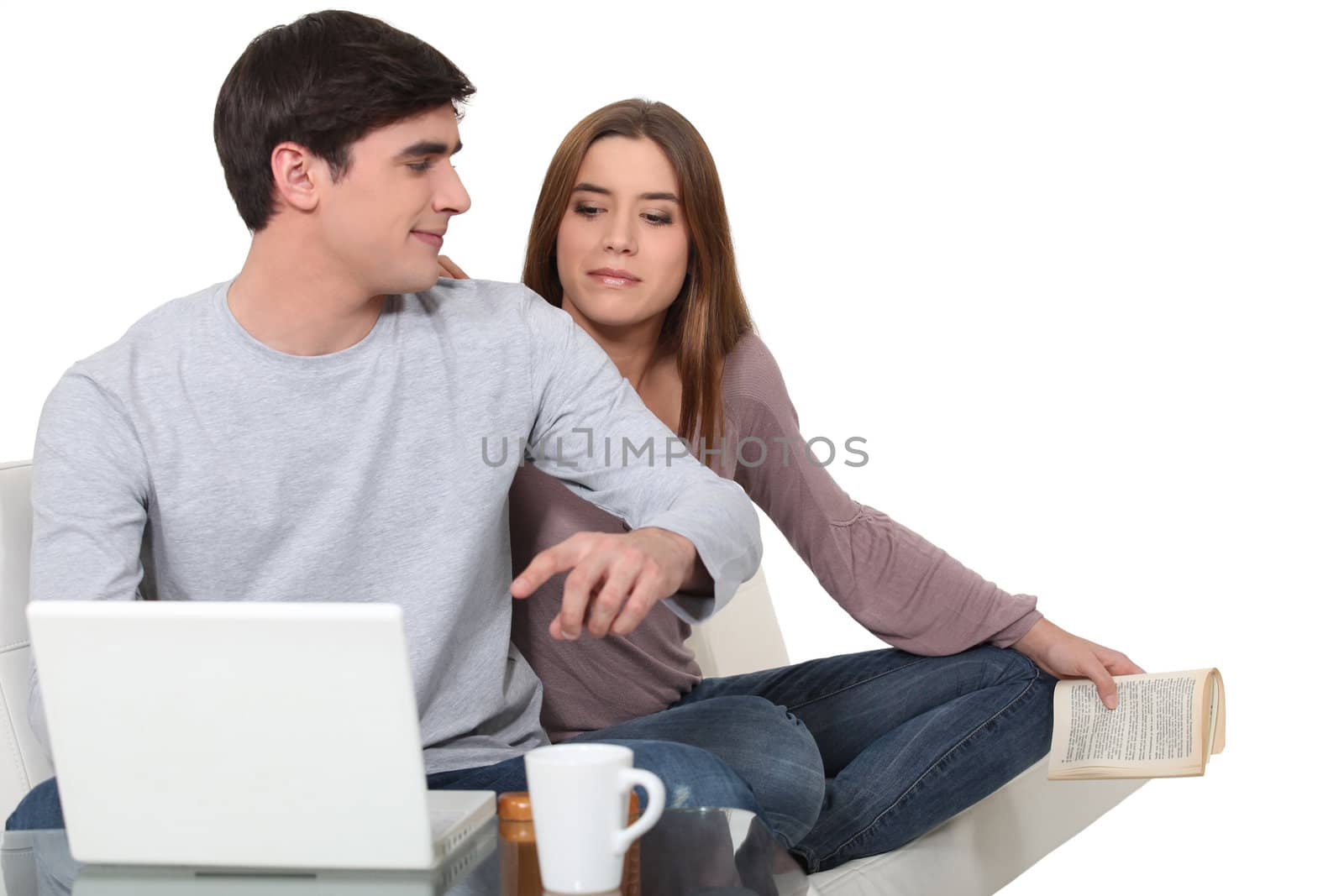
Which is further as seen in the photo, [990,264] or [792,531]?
[990,264]

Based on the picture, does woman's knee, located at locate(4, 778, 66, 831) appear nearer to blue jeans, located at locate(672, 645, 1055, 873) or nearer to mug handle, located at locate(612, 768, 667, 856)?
mug handle, located at locate(612, 768, 667, 856)

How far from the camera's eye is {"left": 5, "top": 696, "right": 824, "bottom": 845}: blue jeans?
1.56 m

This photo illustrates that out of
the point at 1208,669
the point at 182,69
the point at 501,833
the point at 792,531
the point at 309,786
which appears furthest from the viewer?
the point at 182,69

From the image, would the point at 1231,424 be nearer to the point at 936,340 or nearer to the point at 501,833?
the point at 936,340

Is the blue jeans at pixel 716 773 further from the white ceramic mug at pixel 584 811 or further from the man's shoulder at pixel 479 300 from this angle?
the man's shoulder at pixel 479 300

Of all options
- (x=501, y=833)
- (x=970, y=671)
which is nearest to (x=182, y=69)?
(x=970, y=671)

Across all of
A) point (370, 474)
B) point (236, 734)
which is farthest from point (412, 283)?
point (236, 734)

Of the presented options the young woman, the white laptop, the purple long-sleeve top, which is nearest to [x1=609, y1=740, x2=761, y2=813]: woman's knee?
the white laptop

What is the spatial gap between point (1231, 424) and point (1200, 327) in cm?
25

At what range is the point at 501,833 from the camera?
4.66 ft

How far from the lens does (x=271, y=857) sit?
1307 mm

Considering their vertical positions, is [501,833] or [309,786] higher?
[309,786]

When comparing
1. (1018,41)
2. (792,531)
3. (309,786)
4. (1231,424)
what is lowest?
(1231,424)

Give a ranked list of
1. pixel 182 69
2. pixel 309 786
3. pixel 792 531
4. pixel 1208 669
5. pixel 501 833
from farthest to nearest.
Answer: pixel 182 69 → pixel 792 531 → pixel 1208 669 → pixel 501 833 → pixel 309 786
